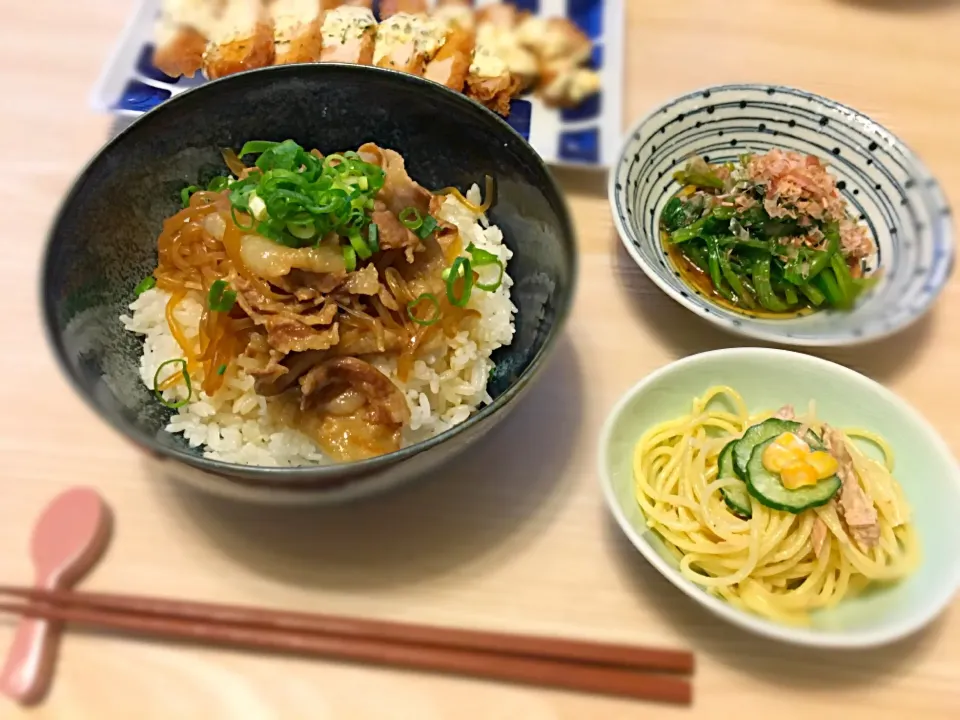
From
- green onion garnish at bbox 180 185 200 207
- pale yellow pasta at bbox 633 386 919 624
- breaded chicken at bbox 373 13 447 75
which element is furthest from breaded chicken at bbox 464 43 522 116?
pale yellow pasta at bbox 633 386 919 624

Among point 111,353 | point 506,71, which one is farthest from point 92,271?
point 506,71

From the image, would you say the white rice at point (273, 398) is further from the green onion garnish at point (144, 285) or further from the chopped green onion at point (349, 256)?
the chopped green onion at point (349, 256)

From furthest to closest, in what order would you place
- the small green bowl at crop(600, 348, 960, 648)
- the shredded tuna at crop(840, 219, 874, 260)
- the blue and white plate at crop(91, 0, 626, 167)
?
1. the blue and white plate at crop(91, 0, 626, 167)
2. the shredded tuna at crop(840, 219, 874, 260)
3. the small green bowl at crop(600, 348, 960, 648)

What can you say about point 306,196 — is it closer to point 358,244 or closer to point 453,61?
point 358,244

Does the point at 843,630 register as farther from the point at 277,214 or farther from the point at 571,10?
the point at 571,10

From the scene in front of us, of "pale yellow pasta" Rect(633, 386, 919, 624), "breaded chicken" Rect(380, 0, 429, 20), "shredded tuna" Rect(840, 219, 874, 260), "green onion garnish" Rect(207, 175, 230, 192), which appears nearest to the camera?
"pale yellow pasta" Rect(633, 386, 919, 624)

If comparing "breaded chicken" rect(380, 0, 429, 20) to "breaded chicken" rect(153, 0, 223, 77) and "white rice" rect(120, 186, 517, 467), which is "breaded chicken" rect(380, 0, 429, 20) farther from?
"white rice" rect(120, 186, 517, 467)

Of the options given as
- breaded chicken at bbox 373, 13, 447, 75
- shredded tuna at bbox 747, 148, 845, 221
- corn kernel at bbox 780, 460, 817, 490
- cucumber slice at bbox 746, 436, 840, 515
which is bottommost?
cucumber slice at bbox 746, 436, 840, 515
